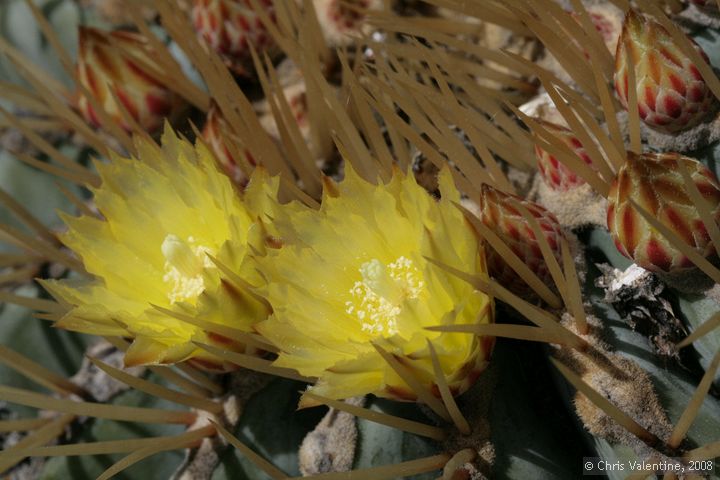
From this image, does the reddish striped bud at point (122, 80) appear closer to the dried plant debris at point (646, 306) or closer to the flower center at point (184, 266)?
the flower center at point (184, 266)

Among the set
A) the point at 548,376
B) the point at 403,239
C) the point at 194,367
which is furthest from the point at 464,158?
the point at 194,367

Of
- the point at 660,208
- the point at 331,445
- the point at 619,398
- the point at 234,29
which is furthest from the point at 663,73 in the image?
the point at 234,29

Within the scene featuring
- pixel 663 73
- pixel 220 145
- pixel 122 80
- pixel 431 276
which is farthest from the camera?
pixel 122 80

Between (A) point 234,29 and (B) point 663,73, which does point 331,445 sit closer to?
(B) point 663,73

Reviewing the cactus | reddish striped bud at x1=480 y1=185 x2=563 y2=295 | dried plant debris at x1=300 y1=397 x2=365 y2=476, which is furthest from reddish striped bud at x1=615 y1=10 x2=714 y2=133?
dried plant debris at x1=300 y1=397 x2=365 y2=476

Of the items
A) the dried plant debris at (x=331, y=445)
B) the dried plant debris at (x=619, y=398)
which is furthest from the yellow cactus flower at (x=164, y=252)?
the dried plant debris at (x=619, y=398)

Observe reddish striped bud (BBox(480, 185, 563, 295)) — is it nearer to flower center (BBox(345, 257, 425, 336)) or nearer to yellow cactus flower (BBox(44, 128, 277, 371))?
flower center (BBox(345, 257, 425, 336))

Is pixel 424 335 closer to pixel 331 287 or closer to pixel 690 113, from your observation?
pixel 331 287
